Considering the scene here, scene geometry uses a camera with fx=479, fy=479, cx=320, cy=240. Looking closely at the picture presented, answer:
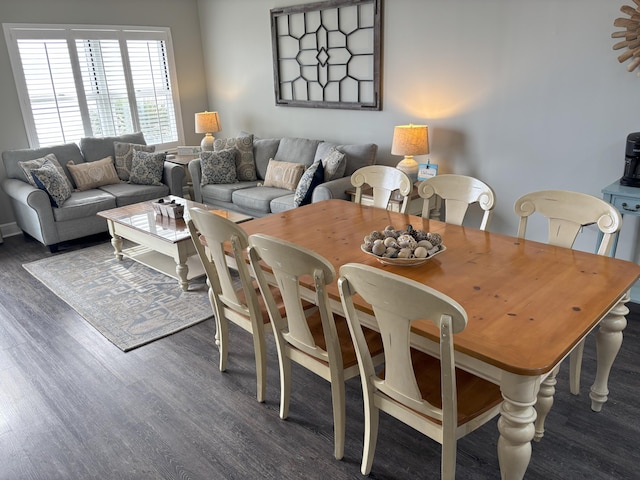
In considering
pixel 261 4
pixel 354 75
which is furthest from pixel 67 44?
pixel 354 75

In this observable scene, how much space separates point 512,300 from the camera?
5.60 feet

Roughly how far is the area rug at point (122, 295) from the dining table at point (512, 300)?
3.51 feet

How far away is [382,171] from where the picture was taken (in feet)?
9.89

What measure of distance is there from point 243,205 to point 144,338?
201 cm

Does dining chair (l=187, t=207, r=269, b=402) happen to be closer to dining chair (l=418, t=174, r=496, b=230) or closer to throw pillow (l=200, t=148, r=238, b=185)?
dining chair (l=418, t=174, r=496, b=230)

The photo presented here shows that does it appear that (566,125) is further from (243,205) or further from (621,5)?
(243,205)

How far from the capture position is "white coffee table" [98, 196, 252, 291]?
3641 mm

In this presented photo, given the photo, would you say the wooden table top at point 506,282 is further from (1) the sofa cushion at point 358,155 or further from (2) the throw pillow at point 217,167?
(2) the throw pillow at point 217,167

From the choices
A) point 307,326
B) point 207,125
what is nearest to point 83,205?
point 207,125

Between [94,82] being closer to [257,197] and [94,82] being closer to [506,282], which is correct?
[257,197]

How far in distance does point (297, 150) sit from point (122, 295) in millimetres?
2308

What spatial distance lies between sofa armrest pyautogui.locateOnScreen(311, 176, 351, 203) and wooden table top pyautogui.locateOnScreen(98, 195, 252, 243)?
2.02 feet

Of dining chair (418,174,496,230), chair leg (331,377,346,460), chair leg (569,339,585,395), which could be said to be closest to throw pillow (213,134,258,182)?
dining chair (418,174,496,230)

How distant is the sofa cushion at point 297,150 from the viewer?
491 centimetres
